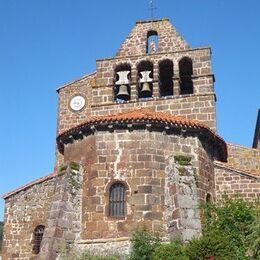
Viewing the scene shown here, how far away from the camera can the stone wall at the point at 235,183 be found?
53.2 feet

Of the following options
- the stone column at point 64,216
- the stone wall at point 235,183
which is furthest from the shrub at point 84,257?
the stone wall at point 235,183

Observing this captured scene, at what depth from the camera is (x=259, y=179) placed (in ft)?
53.2

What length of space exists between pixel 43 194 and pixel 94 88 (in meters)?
5.19

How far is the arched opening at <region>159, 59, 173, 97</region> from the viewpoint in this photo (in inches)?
795

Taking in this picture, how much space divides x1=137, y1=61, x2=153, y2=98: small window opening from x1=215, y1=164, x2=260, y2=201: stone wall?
506cm

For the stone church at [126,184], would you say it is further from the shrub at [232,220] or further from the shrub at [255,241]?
the shrub at [255,241]

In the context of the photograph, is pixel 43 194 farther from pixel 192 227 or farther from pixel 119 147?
pixel 192 227

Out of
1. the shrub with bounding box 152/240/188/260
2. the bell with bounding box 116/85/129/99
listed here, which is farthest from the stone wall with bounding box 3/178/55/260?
the shrub with bounding box 152/240/188/260

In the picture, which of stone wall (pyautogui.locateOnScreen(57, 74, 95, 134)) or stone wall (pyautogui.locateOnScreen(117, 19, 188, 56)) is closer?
stone wall (pyautogui.locateOnScreen(117, 19, 188, 56))

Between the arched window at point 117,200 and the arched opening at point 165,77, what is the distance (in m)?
7.02

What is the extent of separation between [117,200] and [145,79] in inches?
283

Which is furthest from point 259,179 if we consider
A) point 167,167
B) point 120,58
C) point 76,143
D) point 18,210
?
point 18,210

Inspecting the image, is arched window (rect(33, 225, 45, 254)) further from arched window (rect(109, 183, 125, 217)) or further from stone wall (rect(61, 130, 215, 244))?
arched window (rect(109, 183, 125, 217))

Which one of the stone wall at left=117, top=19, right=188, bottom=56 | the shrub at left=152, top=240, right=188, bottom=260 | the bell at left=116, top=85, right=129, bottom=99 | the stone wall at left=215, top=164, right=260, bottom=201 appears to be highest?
the stone wall at left=117, top=19, right=188, bottom=56
